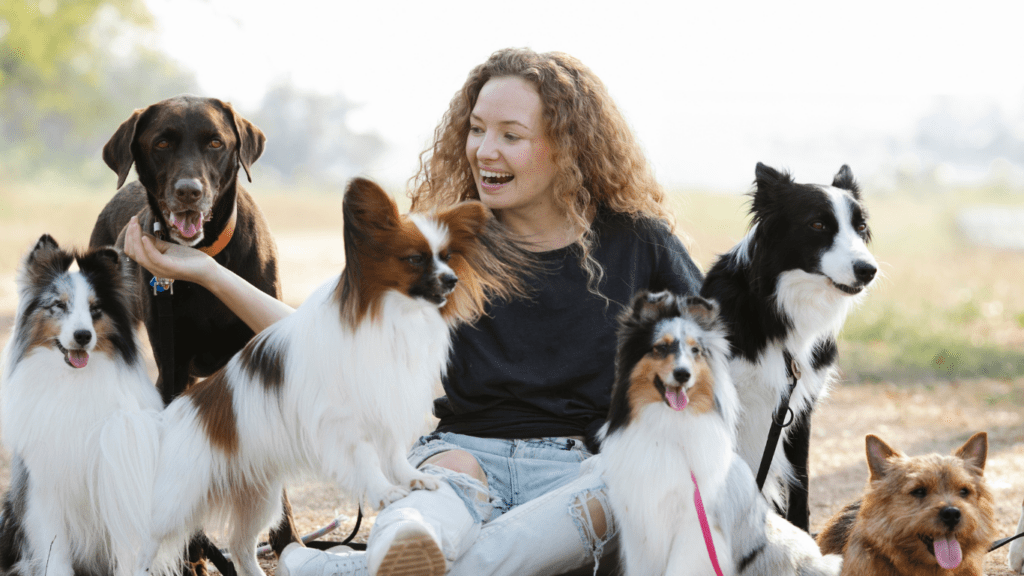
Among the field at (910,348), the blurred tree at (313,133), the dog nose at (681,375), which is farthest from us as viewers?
the blurred tree at (313,133)

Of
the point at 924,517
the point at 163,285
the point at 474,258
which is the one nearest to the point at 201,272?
the point at 163,285

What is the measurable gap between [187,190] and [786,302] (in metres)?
2.27

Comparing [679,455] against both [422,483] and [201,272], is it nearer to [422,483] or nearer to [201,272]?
[422,483]

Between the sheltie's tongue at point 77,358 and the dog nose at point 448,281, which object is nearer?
the dog nose at point 448,281

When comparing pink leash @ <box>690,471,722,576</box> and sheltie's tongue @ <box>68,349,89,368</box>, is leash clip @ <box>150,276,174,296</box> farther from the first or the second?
pink leash @ <box>690,471,722,576</box>

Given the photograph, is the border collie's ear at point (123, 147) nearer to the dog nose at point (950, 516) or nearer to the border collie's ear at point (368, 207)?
the border collie's ear at point (368, 207)

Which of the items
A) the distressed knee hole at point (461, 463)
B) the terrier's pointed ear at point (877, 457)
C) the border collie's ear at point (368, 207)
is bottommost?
the terrier's pointed ear at point (877, 457)

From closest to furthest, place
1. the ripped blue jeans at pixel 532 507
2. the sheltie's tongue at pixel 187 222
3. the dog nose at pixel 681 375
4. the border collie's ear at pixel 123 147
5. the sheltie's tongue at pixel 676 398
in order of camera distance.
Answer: the dog nose at pixel 681 375 < the sheltie's tongue at pixel 676 398 < the ripped blue jeans at pixel 532 507 < the sheltie's tongue at pixel 187 222 < the border collie's ear at pixel 123 147

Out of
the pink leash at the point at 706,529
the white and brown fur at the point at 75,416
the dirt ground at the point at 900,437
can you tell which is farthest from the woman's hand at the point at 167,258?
the pink leash at the point at 706,529

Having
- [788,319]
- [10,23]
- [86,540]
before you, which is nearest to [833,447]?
[788,319]

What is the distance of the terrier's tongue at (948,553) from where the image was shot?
100.0 inches

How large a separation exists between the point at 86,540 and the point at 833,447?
527cm

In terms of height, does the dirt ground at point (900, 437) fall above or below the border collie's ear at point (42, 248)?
below

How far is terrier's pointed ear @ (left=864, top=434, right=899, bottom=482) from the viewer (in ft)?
8.98
